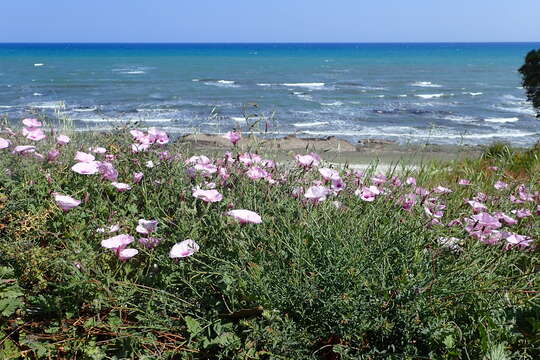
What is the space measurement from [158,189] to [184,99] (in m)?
28.4

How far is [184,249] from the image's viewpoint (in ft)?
7.89

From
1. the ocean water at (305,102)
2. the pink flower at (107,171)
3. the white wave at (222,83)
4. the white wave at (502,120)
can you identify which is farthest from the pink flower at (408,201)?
the white wave at (222,83)

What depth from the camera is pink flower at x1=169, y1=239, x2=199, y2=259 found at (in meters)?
2.38

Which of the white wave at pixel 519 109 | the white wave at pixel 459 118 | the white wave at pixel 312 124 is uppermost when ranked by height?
the white wave at pixel 312 124

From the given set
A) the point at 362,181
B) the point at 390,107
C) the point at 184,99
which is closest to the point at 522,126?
the point at 390,107

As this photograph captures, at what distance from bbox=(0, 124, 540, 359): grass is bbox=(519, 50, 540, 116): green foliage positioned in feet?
37.6

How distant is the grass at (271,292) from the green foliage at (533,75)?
37.6 feet

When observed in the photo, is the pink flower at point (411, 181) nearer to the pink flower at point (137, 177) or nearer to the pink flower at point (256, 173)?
the pink flower at point (256, 173)

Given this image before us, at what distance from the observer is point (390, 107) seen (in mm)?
29438

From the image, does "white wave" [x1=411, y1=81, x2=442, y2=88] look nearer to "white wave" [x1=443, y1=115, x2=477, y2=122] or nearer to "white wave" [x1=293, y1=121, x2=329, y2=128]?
"white wave" [x1=443, y1=115, x2=477, y2=122]

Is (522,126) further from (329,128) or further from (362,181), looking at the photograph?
(362,181)

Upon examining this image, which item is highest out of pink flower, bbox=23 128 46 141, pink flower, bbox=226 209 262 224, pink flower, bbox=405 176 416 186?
pink flower, bbox=23 128 46 141

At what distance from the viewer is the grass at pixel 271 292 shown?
2.30 meters

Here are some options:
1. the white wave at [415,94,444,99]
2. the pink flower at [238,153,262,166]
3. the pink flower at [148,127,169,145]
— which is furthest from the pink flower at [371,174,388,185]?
the white wave at [415,94,444,99]
